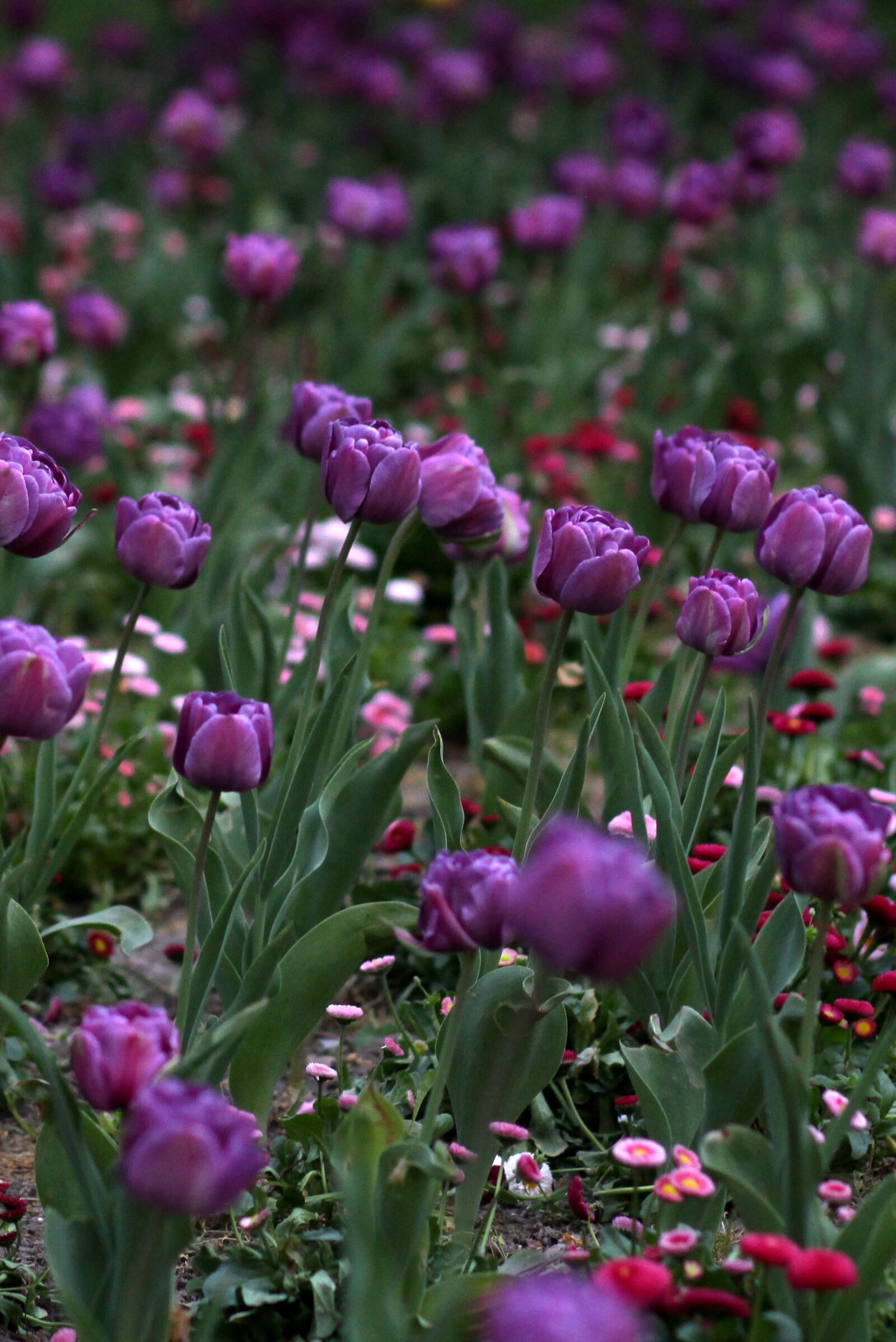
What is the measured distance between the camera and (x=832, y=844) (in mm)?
1142

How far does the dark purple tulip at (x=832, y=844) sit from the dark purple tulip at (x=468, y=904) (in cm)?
22

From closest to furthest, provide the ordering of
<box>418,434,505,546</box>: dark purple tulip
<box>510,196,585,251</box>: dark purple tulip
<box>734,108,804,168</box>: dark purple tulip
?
<box>418,434,505,546</box>: dark purple tulip < <box>510,196,585,251</box>: dark purple tulip < <box>734,108,804,168</box>: dark purple tulip

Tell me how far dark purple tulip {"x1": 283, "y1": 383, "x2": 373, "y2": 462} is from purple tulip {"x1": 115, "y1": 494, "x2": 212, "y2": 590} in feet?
1.12

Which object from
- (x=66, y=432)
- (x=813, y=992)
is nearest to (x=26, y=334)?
(x=66, y=432)

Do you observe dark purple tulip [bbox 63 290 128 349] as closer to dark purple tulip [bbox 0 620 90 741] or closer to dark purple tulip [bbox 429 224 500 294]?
dark purple tulip [bbox 429 224 500 294]

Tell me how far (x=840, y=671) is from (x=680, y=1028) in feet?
5.77

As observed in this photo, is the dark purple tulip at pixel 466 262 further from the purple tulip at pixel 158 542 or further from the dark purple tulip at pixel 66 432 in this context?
the purple tulip at pixel 158 542

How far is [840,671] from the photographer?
10.3ft

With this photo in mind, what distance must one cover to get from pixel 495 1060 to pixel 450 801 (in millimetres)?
283

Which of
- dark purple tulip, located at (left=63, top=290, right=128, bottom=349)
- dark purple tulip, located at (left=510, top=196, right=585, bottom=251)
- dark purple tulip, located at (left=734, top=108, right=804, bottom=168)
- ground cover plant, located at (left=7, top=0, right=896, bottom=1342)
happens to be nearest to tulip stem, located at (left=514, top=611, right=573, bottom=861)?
ground cover plant, located at (left=7, top=0, right=896, bottom=1342)

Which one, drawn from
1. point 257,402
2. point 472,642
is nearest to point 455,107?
point 257,402

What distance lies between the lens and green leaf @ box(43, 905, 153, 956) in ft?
5.54

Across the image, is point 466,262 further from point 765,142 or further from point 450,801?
point 450,801

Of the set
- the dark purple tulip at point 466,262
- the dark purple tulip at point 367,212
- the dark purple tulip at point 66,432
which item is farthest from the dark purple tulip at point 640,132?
the dark purple tulip at point 66,432
